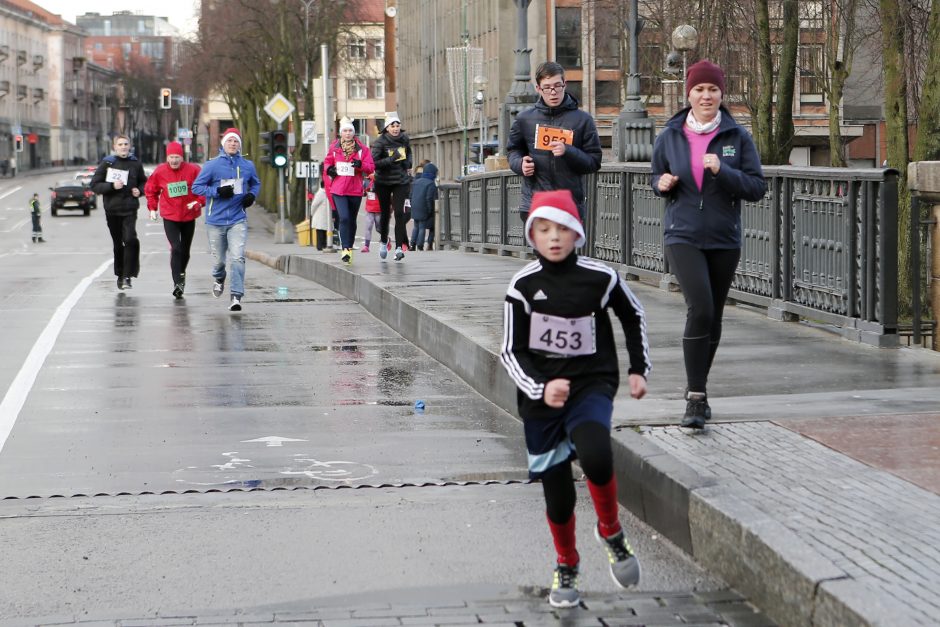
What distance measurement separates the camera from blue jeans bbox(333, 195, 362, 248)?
2136 centimetres

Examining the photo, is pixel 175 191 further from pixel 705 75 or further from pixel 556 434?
pixel 556 434

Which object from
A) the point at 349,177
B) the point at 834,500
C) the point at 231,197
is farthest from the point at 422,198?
the point at 834,500

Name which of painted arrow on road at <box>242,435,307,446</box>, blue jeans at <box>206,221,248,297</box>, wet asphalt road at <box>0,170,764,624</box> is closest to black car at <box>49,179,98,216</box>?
blue jeans at <box>206,221,248,297</box>

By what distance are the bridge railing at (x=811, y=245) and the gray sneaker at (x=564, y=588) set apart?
595 cm

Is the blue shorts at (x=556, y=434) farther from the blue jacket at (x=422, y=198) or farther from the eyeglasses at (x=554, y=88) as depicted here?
the blue jacket at (x=422, y=198)

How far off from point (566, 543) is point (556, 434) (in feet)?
1.23

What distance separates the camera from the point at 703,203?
8.02m

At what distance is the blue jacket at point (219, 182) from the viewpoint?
18.2 metres

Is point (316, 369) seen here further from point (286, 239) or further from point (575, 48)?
point (575, 48)

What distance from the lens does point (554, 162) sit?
10992 mm

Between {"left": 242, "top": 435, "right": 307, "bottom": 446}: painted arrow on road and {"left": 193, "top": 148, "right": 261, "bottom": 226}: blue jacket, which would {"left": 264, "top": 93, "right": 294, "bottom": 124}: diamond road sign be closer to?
{"left": 193, "top": 148, "right": 261, "bottom": 226}: blue jacket

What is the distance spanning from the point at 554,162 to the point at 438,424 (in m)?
2.16

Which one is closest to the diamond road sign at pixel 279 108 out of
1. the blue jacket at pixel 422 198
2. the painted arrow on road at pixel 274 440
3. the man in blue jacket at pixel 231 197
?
the blue jacket at pixel 422 198

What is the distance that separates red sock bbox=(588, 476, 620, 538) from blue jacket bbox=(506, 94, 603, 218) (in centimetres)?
528
